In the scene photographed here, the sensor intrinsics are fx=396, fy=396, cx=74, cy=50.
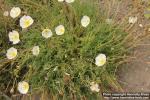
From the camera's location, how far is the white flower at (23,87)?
2490 mm

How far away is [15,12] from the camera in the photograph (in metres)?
2.69

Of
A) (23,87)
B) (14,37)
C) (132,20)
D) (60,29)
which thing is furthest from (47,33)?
(132,20)

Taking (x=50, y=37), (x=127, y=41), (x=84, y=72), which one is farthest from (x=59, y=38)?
(x=127, y=41)

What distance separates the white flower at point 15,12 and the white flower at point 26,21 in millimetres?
86

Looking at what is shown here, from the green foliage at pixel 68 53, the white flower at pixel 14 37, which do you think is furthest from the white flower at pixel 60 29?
the white flower at pixel 14 37

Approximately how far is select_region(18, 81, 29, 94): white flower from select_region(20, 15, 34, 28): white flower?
0.37 meters

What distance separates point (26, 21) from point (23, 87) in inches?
17.2

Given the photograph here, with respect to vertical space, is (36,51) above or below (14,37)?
below

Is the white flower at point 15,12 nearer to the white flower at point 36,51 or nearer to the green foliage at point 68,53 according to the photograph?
the green foliage at point 68,53

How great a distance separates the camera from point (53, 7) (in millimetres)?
2725

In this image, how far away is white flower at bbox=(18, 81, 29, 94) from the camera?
2.49 m

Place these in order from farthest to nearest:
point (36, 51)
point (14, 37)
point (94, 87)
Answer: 1. point (14, 37)
2. point (36, 51)
3. point (94, 87)

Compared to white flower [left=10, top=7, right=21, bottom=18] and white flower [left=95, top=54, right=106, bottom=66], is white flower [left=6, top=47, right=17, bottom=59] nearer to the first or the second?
white flower [left=10, top=7, right=21, bottom=18]

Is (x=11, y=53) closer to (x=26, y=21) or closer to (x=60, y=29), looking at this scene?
(x=26, y=21)
